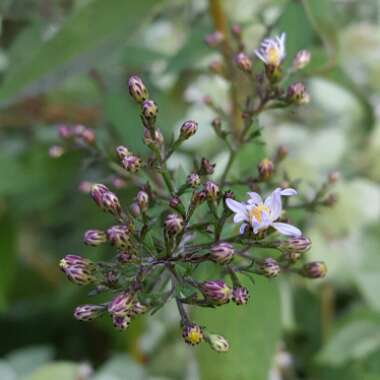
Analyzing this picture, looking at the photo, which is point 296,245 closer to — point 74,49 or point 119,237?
point 119,237

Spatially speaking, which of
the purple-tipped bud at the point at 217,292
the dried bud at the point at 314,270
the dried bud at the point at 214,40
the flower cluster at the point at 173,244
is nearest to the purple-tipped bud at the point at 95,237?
the flower cluster at the point at 173,244

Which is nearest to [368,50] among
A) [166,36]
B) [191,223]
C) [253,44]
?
[253,44]

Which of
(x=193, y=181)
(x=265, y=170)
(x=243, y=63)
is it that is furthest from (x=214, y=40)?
(x=193, y=181)

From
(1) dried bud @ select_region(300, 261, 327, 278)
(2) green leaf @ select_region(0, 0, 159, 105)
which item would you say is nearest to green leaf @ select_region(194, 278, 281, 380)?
(1) dried bud @ select_region(300, 261, 327, 278)

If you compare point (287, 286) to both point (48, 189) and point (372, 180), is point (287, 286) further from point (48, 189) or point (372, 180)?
point (48, 189)

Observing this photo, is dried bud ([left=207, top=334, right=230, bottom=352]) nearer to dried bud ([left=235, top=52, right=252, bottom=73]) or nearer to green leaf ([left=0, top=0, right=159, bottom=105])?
dried bud ([left=235, top=52, right=252, bottom=73])

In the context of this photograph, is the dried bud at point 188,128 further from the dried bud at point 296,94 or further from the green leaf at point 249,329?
the green leaf at point 249,329
